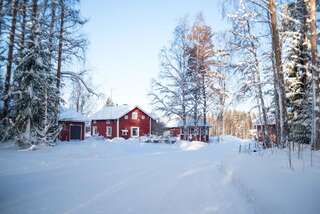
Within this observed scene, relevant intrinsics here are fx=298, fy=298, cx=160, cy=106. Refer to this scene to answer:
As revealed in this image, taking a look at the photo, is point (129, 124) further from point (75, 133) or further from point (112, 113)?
point (75, 133)

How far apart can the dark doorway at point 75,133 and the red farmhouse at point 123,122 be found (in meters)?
8.95

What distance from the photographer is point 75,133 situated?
32.2 meters

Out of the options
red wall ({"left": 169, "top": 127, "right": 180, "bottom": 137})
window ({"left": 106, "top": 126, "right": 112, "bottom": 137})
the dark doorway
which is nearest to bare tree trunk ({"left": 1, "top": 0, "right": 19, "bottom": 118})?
the dark doorway

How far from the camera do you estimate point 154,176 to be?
9484 mm

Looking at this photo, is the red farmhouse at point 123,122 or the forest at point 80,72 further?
the red farmhouse at point 123,122

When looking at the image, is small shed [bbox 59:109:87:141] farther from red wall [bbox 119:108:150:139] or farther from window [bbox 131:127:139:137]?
window [bbox 131:127:139:137]

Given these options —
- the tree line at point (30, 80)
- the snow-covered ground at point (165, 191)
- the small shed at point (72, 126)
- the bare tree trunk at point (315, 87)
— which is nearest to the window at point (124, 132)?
the small shed at point (72, 126)

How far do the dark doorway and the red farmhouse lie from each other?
895 centimetres

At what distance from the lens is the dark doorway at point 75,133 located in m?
31.9

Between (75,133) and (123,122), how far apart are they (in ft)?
33.5

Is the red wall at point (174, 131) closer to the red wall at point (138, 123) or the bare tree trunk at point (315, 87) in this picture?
the red wall at point (138, 123)

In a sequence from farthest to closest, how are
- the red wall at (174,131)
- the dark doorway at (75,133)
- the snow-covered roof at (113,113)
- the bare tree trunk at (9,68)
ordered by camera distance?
the red wall at (174,131) → the snow-covered roof at (113,113) → the dark doorway at (75,133) → the bare tree trunk at (9,68)

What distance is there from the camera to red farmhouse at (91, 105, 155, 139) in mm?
41406

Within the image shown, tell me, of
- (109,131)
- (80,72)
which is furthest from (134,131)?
(80,72)
